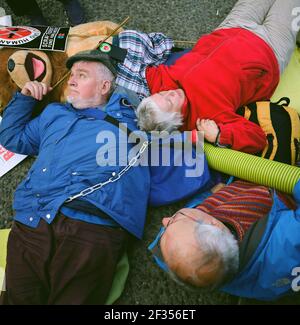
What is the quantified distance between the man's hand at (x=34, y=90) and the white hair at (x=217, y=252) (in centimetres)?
110

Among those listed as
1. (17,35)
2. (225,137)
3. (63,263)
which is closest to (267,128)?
(225,137)

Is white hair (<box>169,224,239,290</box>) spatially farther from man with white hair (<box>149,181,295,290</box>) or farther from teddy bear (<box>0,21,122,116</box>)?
teddy bear (<box>0,21,122,116</box>)

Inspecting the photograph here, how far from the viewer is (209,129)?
1.66m

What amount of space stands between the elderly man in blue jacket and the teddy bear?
0.14 meters

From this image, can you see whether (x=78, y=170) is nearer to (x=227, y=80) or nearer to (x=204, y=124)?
(x=204, y=124)

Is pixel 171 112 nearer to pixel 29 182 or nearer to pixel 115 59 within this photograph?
pixel 115 59

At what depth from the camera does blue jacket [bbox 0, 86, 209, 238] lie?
1.49m

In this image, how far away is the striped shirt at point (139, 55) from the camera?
186cm

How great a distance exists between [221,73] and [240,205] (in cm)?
73

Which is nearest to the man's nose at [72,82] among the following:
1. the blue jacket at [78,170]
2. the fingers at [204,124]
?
the blue jacket at [78,170]

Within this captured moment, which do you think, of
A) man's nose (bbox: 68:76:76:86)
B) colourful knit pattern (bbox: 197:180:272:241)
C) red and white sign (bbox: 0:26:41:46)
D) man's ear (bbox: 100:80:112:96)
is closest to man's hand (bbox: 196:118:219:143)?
colourful knit pattern (bbox: 197:180:272:241)

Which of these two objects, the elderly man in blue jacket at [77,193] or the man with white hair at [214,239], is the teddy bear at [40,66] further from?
the man with white hair at [214,239]
